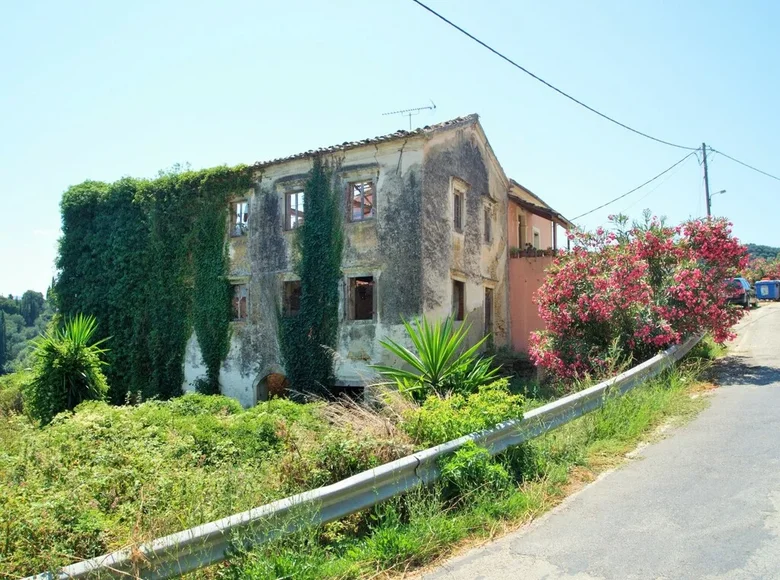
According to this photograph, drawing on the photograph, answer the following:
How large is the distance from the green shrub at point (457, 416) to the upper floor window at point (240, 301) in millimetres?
15423

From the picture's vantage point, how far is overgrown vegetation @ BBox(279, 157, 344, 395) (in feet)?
61.3

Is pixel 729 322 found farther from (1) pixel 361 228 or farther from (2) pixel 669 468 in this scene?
(1) pixel 361 228

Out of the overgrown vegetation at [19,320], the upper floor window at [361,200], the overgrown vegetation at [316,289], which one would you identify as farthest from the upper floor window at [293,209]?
the overgrown vegetation at [19,320]

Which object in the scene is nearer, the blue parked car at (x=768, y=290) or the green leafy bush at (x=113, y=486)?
the green leafy bush at (x=113, y=486)

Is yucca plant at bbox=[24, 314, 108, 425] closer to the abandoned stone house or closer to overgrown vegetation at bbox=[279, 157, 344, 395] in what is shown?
the abandoned stone house

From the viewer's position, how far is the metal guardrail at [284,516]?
3684 millimetres

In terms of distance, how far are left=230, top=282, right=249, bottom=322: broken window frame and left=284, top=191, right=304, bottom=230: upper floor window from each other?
2781mm

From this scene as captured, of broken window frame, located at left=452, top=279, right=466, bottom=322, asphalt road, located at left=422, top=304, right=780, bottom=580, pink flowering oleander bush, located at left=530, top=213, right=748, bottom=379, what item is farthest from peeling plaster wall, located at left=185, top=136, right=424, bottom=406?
asphalt road, located at left=422, top=304, right=780, bottom=580

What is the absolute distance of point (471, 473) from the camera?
5.38 meters

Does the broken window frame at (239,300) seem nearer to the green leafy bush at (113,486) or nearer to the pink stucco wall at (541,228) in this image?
the green leafy bush at (113,486)

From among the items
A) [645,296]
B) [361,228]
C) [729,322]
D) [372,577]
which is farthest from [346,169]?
[372,577]

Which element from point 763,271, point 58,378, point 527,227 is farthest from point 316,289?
point 763,271

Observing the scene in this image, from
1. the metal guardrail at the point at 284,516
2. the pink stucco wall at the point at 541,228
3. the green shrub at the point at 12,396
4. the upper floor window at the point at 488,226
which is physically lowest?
the green shrub at the point at 12,396

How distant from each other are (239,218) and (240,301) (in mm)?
3079
